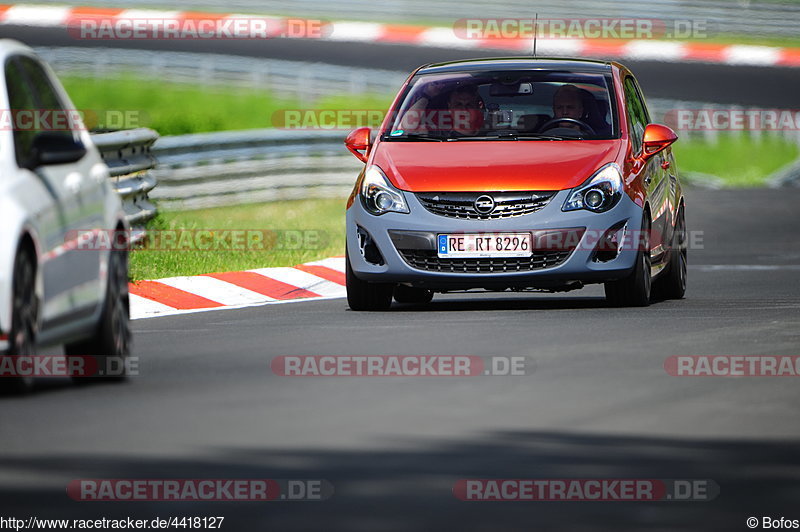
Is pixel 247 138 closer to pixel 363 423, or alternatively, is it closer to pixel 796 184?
pixel 796 184

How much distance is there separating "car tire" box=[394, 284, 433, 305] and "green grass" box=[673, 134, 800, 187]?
21.9 meters

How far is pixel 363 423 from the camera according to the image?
856 cm

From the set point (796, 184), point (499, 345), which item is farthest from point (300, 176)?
point (499, 345)

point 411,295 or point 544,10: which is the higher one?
point 411,295

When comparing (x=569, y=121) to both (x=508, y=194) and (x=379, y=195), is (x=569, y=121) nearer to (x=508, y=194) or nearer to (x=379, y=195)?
(x=508, y=194)

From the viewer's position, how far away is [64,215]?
9.79 meters

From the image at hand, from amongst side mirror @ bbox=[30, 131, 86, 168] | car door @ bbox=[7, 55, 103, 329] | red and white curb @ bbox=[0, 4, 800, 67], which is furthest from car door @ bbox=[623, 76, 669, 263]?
red and white curb @ bbox=[0, 4, 800, 67]

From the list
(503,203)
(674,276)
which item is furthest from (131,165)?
(674,276)

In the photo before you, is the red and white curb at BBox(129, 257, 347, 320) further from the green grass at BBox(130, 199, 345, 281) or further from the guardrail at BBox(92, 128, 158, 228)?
the guardrail at BBox(92, 128, 158, 228)

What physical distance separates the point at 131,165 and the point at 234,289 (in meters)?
1.69

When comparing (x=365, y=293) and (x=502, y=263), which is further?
(x=365, y=293)

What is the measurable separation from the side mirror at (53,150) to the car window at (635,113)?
5969 millimetres

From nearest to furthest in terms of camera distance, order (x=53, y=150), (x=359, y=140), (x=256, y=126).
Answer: (x=53, y=150)
(x=359, y=140)
(x=256, y=126)

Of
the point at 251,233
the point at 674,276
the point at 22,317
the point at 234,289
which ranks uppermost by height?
the point at 22,317
